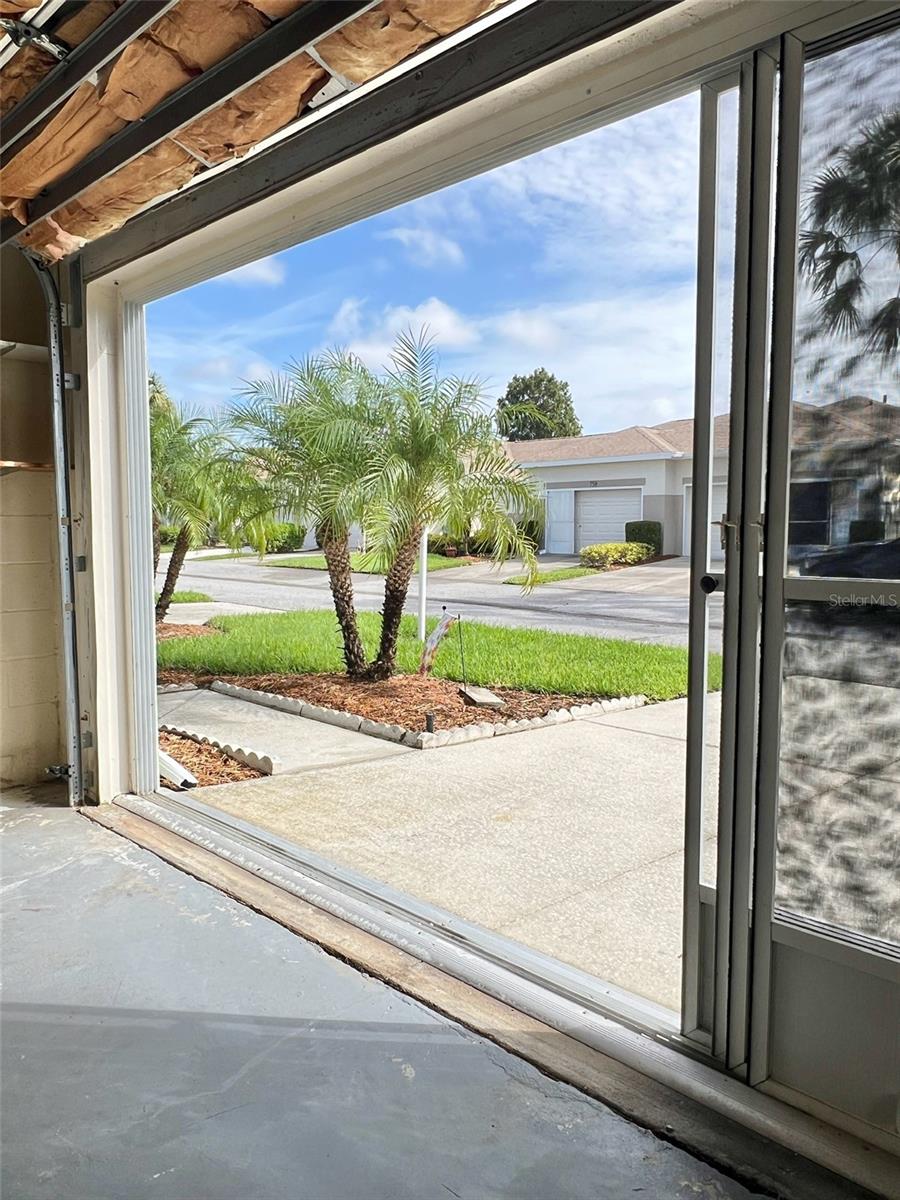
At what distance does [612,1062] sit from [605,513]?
16528mm

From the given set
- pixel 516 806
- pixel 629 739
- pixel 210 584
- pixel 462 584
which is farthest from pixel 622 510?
pixel 516 806

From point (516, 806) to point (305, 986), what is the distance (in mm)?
2146

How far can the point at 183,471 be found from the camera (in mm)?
8711

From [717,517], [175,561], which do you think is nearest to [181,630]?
[175,561]

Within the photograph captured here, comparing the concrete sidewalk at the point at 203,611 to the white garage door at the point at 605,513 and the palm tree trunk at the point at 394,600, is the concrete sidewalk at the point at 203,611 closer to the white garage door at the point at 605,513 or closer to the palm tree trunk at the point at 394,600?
the palm tree trunk at the point at 394,600

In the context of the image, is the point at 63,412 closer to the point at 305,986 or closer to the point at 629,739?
the point at 305,986

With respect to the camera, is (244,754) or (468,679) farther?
(468,679)

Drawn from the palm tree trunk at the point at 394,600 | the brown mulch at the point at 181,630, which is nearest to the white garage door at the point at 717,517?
the palm tree trunk at the point at 394,600

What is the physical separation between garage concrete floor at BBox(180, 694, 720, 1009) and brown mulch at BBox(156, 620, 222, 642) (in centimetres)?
527

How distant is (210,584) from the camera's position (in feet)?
58.0

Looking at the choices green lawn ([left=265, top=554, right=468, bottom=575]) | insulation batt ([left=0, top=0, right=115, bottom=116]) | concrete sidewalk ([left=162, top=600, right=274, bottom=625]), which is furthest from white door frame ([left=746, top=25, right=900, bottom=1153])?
green lawn ([left=265, top=554, right=468, bottom=575])

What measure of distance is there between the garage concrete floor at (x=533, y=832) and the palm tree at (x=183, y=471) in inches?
158

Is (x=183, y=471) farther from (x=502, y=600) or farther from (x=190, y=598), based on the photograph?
(x=502, y=600)

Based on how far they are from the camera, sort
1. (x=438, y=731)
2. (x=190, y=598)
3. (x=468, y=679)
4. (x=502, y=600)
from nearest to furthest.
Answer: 1. (x=438, y=731)
2. (x=468, y=679)
3. (x=502, y=600)
4. (x=190, y=598)
